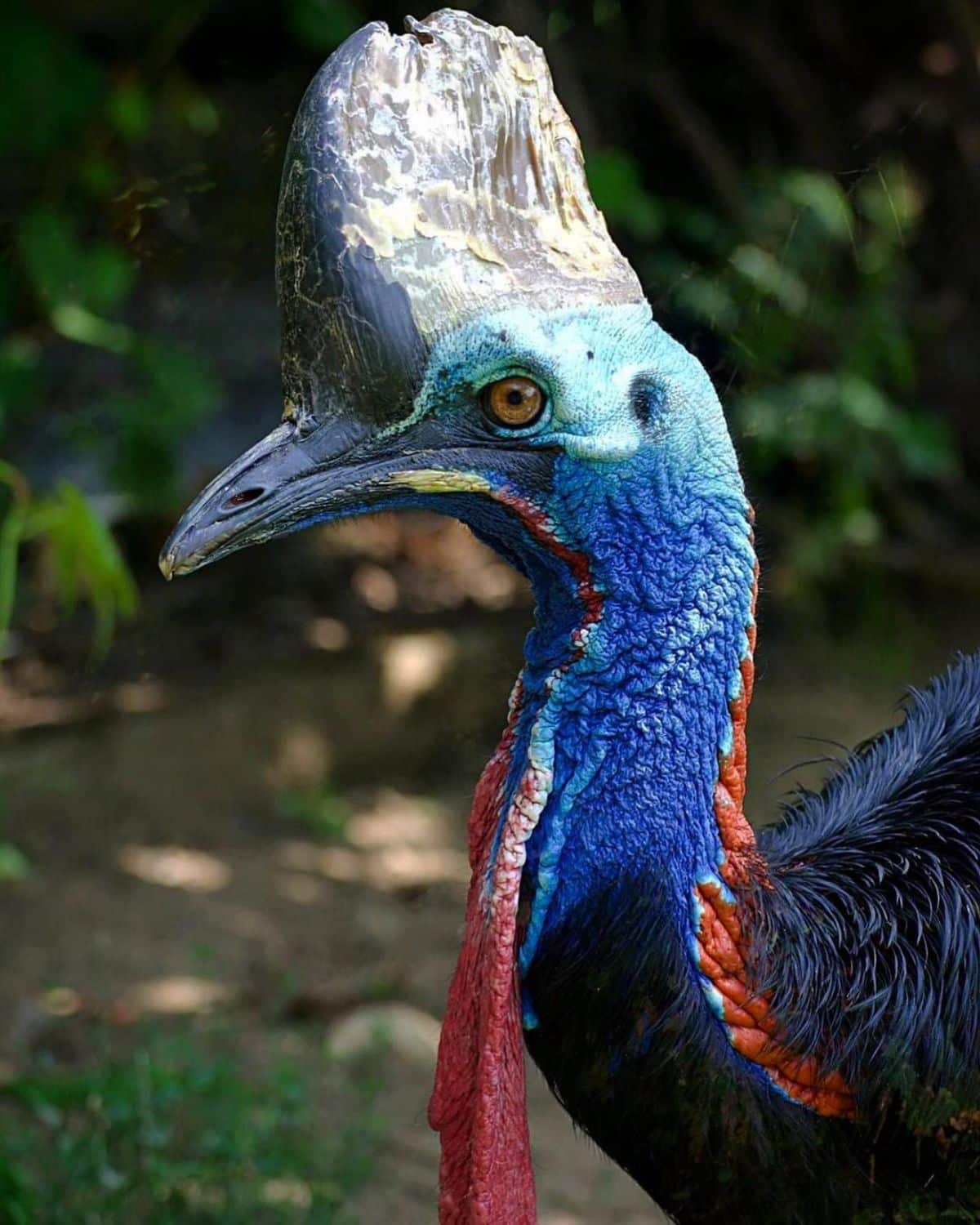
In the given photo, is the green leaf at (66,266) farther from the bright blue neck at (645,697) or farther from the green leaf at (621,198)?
the bright blue neck at (645,697)

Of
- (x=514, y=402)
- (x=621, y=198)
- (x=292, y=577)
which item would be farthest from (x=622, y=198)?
(x=292, y=577)

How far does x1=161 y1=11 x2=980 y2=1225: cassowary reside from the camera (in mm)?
1520

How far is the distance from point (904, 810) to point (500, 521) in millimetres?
523

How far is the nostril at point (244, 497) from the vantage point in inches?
59.6

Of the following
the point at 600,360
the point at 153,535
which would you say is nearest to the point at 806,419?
the point at 153,535

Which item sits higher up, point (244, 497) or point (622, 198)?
point (622, 198)

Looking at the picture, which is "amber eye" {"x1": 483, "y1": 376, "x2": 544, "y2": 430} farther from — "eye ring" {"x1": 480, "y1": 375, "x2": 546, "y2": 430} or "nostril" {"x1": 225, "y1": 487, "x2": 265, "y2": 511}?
"nostril" {"x1": 225, "y1": 487, "x2": 265, "y2": 511}

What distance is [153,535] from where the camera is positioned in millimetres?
4512

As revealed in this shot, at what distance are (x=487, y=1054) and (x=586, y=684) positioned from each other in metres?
0.34

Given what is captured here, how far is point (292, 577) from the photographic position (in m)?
4.77

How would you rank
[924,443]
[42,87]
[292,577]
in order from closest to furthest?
[42,87] → [924,443] → [292,577]

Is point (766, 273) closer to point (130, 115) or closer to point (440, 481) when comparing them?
point (440, 481)

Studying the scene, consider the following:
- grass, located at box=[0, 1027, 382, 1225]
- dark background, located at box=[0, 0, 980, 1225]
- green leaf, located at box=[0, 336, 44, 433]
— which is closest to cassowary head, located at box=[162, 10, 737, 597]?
dark background, located at box=[0, 0, 980, 1225]

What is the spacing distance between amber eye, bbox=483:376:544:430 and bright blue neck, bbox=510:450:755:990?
0.09m
